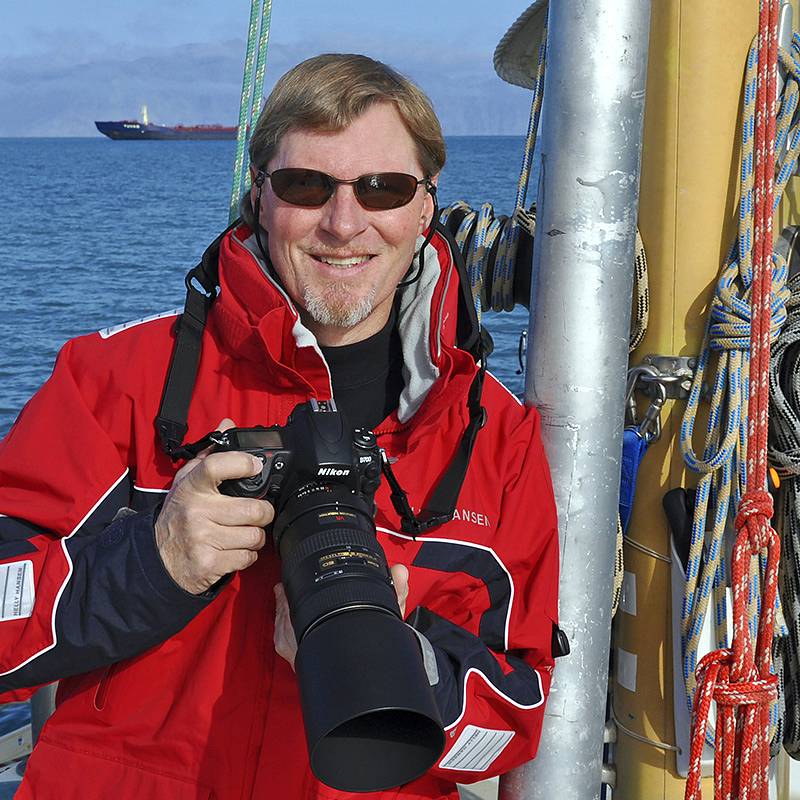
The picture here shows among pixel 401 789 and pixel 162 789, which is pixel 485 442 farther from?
pixel 162 789

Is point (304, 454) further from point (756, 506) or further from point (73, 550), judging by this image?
point (756, 506)

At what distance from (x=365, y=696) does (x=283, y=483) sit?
356 millimetres

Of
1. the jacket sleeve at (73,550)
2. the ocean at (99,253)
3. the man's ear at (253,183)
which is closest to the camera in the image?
the jacket sleeve at (73,550)

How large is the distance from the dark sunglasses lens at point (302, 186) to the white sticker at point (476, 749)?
851 millimetres

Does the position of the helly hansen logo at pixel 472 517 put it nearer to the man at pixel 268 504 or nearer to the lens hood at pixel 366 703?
the man at pixel 268 504

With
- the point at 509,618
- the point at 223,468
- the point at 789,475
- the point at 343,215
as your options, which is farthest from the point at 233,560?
the point at 789,475

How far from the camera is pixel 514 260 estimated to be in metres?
2.12

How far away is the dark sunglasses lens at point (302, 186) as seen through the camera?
1.84m

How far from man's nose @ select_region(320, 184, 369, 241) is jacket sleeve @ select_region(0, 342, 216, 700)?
428 millimetres

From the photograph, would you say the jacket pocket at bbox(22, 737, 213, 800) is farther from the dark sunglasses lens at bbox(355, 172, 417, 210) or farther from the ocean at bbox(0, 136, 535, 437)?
the dark sunglasses lens at bbox(355, 172, 417, 210)

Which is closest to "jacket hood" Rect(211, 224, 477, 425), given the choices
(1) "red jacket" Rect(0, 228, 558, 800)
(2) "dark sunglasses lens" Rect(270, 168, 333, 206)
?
(1) "red jacket" Rect(0, 228, 558, 800)

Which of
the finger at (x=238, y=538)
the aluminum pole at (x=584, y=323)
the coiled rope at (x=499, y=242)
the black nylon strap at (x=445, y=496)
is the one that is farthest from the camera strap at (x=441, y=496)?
the coiled rope at (x=499, y=242)

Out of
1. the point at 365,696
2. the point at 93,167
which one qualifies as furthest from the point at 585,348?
the point at 93,167

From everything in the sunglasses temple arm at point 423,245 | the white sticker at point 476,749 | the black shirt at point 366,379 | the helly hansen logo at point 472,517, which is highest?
the sunglasses temple arm at point 423,245
